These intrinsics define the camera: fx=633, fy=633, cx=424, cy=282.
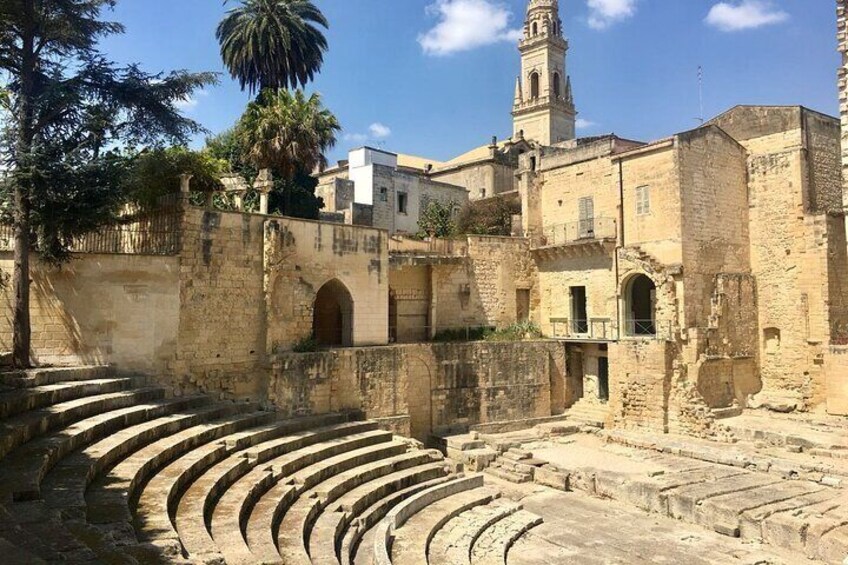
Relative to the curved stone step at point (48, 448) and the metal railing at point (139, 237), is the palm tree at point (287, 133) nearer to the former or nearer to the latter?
the metal railing at point (139, 237)

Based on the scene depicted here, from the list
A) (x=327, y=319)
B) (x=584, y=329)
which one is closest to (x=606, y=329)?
(x=584, y=329)

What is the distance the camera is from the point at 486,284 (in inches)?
984

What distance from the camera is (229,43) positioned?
25766 millimetres

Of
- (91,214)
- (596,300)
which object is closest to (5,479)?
(91,214)

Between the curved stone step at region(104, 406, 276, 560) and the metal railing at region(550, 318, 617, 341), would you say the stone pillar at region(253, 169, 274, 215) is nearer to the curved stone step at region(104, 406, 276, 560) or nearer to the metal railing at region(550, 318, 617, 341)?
the curved stone step at region(104, 406, 276, 560)

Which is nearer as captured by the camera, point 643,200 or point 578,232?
point 643,200

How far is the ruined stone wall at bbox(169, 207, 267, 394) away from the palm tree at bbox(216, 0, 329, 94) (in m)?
11.1

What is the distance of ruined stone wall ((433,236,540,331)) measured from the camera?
2430cm

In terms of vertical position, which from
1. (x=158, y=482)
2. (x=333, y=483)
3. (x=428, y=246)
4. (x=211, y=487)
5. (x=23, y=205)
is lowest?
(x=333, y=483)

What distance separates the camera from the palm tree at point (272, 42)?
82.7 feet

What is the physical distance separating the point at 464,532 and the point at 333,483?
114 inches

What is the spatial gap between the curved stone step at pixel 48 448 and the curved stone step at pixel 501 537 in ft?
22.6

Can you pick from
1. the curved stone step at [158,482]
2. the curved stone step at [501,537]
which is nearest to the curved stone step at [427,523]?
the curved stone step at [501,537]

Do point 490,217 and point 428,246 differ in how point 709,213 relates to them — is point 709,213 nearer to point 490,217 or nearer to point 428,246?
point 428,246
